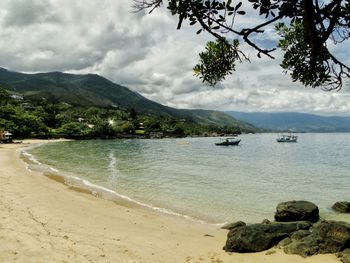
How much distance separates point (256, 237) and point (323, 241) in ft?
8.93

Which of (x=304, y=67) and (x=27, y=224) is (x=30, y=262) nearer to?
(x=27, y=224)

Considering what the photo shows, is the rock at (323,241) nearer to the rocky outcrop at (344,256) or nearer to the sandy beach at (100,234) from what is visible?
the rocky outcrop at (344,256)

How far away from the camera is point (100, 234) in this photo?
17.5 m

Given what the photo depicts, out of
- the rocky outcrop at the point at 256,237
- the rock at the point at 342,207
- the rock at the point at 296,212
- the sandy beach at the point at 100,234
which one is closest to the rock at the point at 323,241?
the sandy beach at the point at 100,234

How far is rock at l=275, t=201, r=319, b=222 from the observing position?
22.0 metres

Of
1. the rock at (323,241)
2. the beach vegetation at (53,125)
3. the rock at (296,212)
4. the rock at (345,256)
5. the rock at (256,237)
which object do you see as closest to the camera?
the rock at (345,256)

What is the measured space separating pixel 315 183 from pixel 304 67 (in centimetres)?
3808

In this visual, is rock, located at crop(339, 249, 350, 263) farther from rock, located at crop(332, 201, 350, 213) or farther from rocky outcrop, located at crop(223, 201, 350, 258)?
rock, located at crop(332, 201, 350, 213)

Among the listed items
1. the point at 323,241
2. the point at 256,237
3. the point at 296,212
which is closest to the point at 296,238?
the point at 323,241

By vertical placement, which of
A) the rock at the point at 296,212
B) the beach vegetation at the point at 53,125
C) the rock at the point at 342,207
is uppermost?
the beach vegetation at the point at 53,125

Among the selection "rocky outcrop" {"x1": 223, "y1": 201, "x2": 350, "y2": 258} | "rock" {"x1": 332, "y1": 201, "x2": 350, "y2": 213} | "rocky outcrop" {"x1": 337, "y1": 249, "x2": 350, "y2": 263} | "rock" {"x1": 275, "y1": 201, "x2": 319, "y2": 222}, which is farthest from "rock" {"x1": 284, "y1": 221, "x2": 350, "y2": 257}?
"rock" {"x1": 332, "y1": 201, "x2": 350, "y2": 213}

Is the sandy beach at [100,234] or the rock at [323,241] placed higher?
the rock at [323,241]

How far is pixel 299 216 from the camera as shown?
22078 millimetres

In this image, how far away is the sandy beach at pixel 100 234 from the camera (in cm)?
1383
